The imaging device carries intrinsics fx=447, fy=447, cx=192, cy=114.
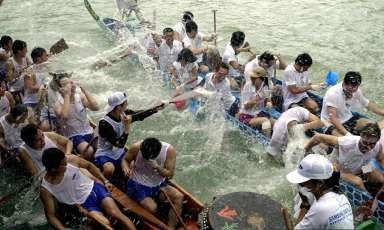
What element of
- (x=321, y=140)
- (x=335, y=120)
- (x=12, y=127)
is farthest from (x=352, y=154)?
(x=12, y=127)

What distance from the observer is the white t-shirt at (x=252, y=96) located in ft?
27.0

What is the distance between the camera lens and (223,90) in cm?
877

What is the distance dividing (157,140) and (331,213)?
247 cm

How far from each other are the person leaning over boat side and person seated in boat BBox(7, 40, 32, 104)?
6.64m

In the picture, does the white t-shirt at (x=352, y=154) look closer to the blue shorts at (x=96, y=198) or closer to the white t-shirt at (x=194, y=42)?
the blue shorts at (x=96, y=198)

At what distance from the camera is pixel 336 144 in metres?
6.21

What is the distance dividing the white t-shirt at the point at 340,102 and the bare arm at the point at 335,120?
0.07 meters

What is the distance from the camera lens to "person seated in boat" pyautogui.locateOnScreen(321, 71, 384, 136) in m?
7.32

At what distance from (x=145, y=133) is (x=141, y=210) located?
408 cm

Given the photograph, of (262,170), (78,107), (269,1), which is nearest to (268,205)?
(262,170)

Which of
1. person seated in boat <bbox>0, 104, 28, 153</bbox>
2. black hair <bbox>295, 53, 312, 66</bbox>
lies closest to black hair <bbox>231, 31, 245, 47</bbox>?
black hair <bbox>295, 53, 312, 66</bbox>

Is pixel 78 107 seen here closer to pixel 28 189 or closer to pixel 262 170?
pixel 28 189

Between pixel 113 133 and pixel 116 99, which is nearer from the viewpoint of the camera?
pixel 116 99

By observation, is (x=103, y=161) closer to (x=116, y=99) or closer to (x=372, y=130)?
(x=116, y=99)
